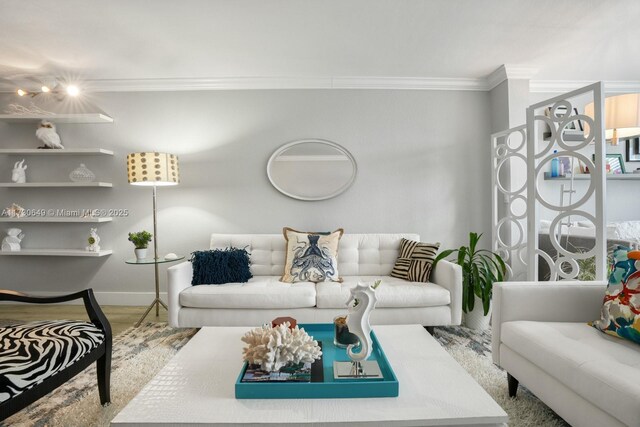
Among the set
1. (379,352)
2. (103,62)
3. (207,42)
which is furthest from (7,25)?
(379,352)

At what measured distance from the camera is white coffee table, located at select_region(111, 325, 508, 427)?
45.2 inches

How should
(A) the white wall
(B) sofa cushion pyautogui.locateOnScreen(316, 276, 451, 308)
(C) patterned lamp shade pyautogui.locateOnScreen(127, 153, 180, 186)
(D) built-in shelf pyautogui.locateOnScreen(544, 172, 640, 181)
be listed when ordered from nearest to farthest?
(B) sofa cushion pyautogui.locateOnScreen(316, 276, 451, 308) < (C) patterned lamp shade pyautogui.locateOnScreen(127, 153, 180, 186) < (D) built-in shelf pyautogui.locateOnScreen(544, 172, 640, 181) < (A) the white wall

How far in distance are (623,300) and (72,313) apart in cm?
438

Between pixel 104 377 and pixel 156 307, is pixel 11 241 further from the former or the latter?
pixel 104 377

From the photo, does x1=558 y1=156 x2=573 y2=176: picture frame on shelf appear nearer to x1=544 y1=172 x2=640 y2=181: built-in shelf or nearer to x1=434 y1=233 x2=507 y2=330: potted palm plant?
x1=544 y1=172 x2=640 y2=181: built-in shelf

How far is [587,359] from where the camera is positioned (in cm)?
143

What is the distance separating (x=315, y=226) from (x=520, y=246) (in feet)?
6.65

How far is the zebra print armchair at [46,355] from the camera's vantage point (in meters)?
1.37

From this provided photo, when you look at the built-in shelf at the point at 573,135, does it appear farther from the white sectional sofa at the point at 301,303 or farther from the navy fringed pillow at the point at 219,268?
the navy fringed pillow at the point at 219,268

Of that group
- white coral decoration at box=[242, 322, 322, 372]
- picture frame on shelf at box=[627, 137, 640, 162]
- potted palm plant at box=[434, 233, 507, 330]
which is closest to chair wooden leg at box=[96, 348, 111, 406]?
white coral decoration at box=[242, 322, 322, 372]

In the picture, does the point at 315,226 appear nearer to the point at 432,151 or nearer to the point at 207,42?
the point at 432,151

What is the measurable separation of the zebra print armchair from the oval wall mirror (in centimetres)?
221

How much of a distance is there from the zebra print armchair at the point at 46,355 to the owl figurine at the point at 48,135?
8.10ft

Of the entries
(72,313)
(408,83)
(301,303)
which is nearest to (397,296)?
(301,303)
